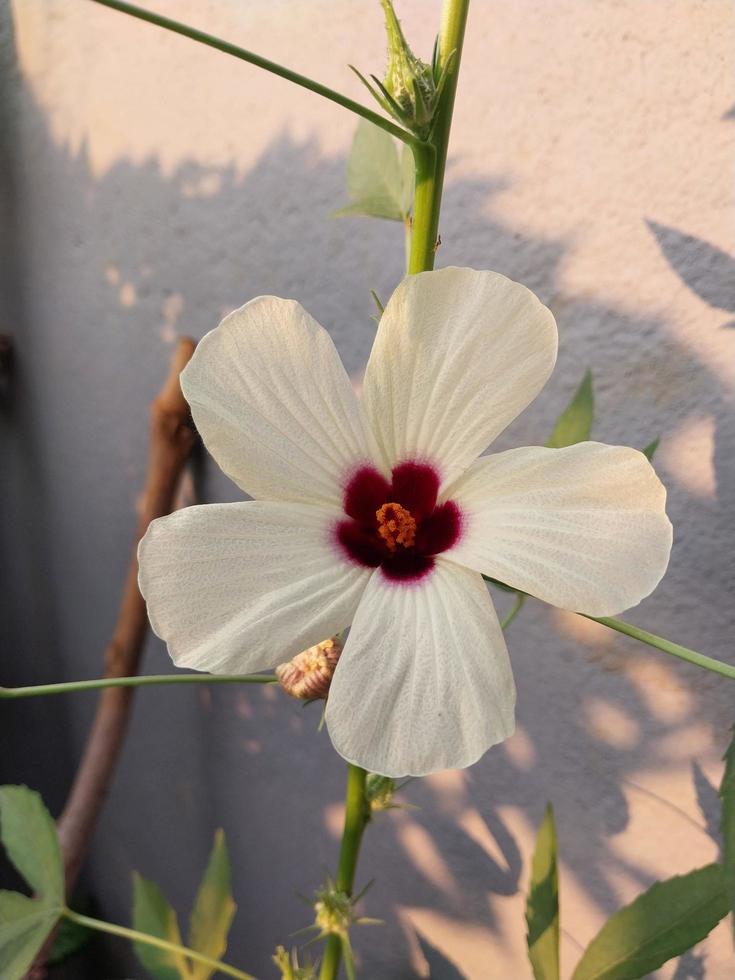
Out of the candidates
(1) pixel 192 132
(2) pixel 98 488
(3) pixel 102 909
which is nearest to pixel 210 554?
(1) pixel 192 132

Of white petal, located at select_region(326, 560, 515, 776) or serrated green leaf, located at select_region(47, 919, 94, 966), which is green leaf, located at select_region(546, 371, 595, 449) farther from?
serrated green leaf, located at select_region(47, 919, 94, 966)

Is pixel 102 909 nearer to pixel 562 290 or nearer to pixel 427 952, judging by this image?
pixel 427 952

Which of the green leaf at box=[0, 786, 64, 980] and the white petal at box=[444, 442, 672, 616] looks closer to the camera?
the white petal at box=[444, 442, 672, 616]

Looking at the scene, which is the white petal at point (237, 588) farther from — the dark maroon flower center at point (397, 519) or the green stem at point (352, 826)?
the green stem at point (352, 826)

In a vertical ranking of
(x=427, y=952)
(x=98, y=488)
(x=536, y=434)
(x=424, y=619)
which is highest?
(x=424, y=619)

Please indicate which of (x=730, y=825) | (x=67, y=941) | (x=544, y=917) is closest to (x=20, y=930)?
(x=544, y=917)

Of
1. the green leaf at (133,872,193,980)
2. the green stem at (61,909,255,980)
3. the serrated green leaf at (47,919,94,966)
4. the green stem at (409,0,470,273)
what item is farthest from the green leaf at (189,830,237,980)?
the serrated green leaf at (47,919,94,966)
